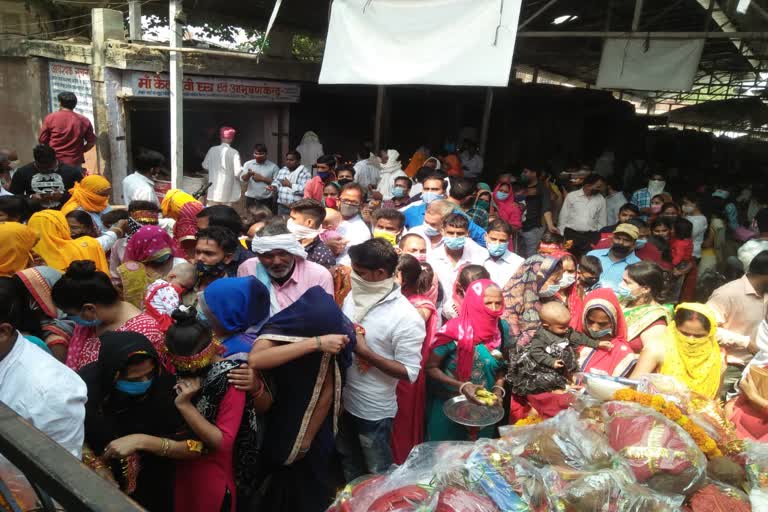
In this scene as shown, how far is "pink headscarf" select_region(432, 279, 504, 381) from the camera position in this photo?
315 centimetres

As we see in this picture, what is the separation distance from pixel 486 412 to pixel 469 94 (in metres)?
10.9

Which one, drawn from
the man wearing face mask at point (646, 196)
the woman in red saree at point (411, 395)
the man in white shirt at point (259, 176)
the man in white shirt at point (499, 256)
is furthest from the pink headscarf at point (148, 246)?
the man wearing face mask at point (646, 196)

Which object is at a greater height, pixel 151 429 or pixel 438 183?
pixel 438 183

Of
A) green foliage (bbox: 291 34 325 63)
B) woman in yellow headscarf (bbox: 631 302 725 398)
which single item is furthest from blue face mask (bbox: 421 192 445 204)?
green foliage (bbox: 291 34 325 63)

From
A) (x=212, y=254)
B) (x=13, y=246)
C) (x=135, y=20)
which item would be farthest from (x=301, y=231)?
(x=135, y=20)

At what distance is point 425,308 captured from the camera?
3.30 metres

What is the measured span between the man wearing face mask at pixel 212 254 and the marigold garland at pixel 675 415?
2.37m

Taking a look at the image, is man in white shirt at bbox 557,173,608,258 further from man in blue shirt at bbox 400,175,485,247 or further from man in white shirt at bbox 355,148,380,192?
man in white shirt at bbox 355,148,380,192

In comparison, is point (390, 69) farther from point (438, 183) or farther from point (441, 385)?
point (441, 385)

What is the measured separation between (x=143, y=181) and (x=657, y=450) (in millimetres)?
4937

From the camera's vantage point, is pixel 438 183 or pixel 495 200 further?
pixel 495 200

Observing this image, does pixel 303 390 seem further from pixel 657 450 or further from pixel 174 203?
pixel 174 203

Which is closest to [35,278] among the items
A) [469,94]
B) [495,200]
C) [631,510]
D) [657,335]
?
[631,510]

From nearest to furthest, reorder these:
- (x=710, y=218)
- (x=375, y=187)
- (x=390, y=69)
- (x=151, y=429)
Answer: (x=151, y=429) → (x=390, y=69) → (x=710, y=218) → (x=375, y=187)
